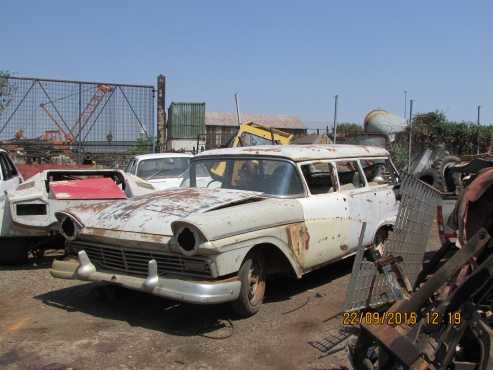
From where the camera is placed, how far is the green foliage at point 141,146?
1462cm

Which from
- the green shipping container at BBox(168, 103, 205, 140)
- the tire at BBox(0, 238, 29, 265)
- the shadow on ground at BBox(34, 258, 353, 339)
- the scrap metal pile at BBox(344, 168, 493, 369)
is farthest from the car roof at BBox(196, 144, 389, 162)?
the green shipping container at BBox(168, 103, 205, 140)

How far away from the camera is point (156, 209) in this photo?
4.98 m

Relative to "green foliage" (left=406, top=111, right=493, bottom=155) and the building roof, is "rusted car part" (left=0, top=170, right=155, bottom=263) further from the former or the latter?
the building roof

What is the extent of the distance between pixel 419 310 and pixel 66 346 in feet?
8.91

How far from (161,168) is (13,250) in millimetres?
4503

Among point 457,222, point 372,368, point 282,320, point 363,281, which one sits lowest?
point 282,320

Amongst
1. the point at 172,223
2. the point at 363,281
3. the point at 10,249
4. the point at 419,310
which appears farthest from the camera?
the point at 10,249

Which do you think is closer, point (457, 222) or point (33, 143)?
point (457, 222)

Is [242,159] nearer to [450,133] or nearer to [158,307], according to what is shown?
[158,307]

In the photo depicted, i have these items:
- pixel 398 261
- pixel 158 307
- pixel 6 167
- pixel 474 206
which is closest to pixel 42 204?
pixel 6 167

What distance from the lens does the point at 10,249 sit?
6.79m

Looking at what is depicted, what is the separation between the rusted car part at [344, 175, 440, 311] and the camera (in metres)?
3.52

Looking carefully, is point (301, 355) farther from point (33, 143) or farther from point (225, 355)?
point (33, 143)

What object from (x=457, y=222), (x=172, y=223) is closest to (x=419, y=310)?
(x=457, y=222)
